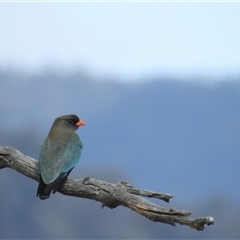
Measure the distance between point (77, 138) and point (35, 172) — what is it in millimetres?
454

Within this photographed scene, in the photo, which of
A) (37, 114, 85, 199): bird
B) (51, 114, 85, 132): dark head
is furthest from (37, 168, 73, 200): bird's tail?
(51, 114, 85, 132): dark head

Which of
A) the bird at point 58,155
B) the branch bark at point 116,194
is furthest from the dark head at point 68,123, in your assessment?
the branch bark at point 116,194

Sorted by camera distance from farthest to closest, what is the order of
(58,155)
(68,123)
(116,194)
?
(68,123)
(58,155)
(116,194)

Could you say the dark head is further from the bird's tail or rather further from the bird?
the bird's tail

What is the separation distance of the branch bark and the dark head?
0.41 metres

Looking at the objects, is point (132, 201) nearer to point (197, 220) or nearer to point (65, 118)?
point (197, 220)

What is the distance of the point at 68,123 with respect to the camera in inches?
173

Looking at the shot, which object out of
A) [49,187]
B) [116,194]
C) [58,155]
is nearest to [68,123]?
[58,155]

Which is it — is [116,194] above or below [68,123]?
below

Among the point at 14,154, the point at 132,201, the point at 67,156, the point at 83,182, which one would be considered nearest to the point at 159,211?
the point at 132,201

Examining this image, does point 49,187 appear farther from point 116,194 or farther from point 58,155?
point 116,194

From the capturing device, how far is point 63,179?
3.86m

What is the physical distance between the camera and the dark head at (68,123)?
171 inches

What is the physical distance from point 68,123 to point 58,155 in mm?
436
